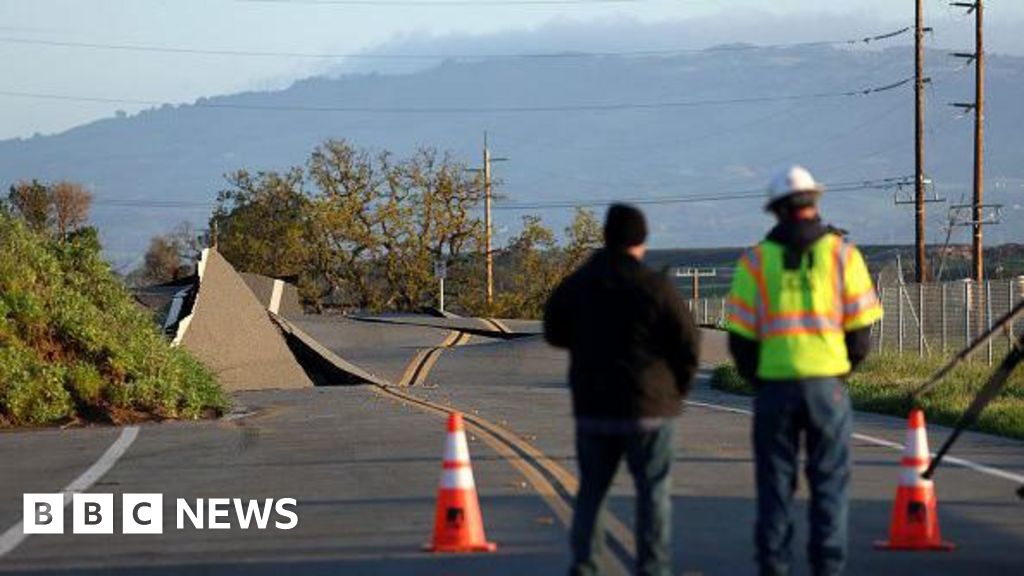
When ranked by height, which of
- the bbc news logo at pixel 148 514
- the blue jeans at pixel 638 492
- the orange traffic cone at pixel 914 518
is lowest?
the bbc news logo at pixel 148 514

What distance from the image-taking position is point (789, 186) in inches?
409

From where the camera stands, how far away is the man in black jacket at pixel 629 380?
10117mm

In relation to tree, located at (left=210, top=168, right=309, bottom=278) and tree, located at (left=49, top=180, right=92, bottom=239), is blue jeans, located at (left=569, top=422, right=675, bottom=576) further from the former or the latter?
tree, located at (left=49, top=180, right=92, bottom=239)

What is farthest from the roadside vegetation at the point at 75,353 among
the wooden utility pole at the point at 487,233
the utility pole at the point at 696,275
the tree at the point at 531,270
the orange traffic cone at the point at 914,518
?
the utility pole at the point at 696,275

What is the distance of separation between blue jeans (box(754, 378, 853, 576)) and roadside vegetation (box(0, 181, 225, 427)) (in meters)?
16.5

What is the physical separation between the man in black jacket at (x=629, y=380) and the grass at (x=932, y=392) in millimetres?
11520

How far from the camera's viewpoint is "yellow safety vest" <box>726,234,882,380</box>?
33.8 feet

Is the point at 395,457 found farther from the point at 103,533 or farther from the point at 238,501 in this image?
the point at 103,533

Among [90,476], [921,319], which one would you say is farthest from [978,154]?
[90,476]

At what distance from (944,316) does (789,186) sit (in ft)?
122

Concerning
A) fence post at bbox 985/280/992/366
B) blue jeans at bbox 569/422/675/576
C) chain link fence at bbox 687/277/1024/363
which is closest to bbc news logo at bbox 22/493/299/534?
blue jeans at bbox 569/422/675/576

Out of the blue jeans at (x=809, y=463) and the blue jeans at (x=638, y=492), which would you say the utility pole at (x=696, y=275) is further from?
the blue jeans at (x=638, y=492)

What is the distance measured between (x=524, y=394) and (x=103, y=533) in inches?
790

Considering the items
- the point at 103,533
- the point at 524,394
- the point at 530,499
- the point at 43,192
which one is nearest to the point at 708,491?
the point at 530,499
